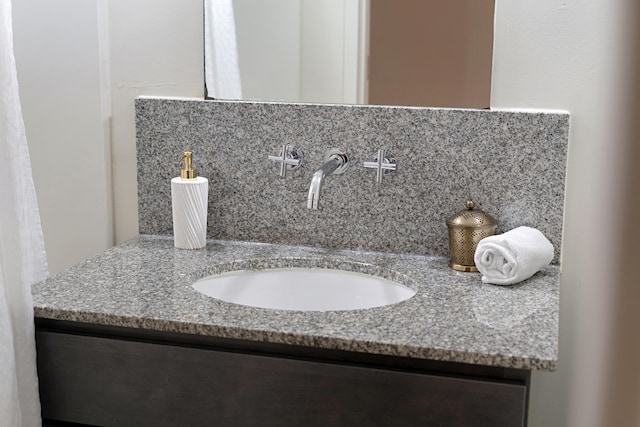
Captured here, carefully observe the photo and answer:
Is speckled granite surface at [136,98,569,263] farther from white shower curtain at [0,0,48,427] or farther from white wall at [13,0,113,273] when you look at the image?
white shower curtain at [0,0,48,427]

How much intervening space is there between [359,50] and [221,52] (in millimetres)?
269

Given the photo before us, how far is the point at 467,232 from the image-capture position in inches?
55.4

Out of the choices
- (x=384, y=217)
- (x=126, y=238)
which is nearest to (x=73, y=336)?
(x=126, y=238)

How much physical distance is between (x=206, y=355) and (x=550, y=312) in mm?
498

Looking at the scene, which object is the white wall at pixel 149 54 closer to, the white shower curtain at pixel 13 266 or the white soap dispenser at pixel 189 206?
the white soap dispenser at pixel 189 206

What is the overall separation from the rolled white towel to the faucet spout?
0.28 metres

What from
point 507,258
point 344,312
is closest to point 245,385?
point 344,312

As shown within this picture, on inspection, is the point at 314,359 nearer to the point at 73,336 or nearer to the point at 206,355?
the point at 206,355

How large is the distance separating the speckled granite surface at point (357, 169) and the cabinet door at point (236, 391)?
1.48ft

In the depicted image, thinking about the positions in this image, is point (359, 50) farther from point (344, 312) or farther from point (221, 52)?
point (344, 312)

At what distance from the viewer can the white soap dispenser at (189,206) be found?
1.51m

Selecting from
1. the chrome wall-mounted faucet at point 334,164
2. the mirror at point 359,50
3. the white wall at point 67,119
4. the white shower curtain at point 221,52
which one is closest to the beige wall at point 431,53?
the mirror at point 359,50

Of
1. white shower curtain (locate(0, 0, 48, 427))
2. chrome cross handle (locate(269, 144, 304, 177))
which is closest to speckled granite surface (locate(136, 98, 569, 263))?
chrome cross handle (locate(269, 144, 304, 177))

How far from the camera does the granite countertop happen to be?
1088 mm
